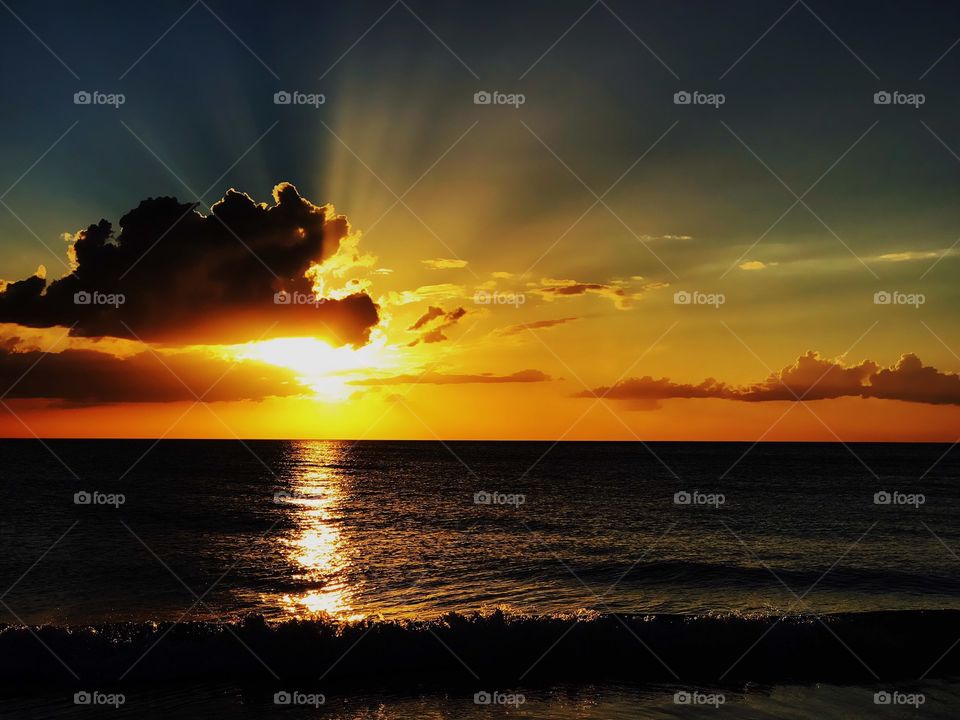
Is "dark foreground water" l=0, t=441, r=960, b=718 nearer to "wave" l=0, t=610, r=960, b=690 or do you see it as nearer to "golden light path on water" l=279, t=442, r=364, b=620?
"wave" l=0, t=610, r=960, b=690

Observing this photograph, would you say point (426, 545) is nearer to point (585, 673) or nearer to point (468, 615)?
point (468, 615)

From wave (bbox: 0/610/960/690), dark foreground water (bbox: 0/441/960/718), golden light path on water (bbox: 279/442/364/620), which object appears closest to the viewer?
dark foreground water (bbox: 0/441/960/718)

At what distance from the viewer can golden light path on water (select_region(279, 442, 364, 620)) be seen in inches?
918

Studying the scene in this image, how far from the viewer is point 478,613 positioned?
786 inches

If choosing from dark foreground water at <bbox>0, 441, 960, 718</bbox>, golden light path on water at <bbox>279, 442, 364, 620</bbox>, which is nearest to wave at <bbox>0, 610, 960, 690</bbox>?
dark foreground water at <bbox>0, 441, 960, 718</bbox>

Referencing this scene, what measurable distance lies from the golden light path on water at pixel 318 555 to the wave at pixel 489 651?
3088 millimetres

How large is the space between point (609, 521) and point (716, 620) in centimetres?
2779

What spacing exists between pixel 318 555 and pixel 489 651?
1761 centimetres

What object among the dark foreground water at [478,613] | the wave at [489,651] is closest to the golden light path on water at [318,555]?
the dark foreground water at [478,613]

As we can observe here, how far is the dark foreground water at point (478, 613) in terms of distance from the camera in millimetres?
15273

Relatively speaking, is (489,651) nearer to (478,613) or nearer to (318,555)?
(478,613)

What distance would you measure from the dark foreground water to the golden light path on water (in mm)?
188

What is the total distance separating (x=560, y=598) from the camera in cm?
2423

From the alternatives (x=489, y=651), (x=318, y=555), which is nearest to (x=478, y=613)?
(x=489, y=651)
